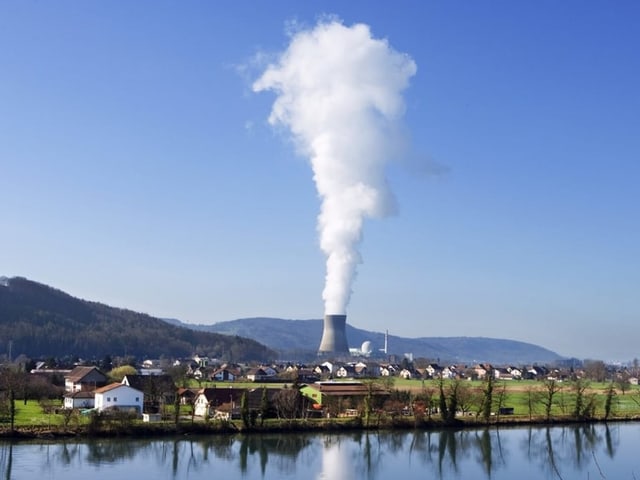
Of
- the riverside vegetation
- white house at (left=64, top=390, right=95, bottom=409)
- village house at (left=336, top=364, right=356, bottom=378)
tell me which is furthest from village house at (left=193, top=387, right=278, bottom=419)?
village house at (left=336, top=364, right=356, bottom=378)

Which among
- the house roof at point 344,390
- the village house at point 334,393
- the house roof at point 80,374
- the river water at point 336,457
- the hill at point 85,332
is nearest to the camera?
the river water at point 336,457

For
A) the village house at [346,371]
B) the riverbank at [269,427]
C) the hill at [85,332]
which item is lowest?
the riverbank at [269,427]

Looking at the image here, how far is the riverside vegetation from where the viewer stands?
2041cm

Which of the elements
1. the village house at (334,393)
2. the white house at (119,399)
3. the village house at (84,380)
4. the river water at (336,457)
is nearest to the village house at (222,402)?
the village house at (334,393)

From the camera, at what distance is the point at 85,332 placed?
75.2 m

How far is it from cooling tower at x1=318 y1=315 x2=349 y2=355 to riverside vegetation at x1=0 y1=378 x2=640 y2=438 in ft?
112

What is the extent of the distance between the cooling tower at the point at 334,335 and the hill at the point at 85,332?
14548 millimetres

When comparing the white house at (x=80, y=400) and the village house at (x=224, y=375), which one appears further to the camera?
the village house at (x=224, y=375)

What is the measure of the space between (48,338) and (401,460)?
192 feet

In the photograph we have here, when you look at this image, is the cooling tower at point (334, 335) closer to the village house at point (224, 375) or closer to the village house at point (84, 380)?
the village house at point (224, 375)

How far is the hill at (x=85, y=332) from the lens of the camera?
7031cm

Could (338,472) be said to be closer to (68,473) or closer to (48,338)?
(68,473)

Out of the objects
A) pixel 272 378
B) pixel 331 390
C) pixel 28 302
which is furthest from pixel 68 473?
pixel 28 302

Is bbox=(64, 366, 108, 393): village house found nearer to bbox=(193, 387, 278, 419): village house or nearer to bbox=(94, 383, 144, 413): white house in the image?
bbox=(94, 383, 144, 413): white house
